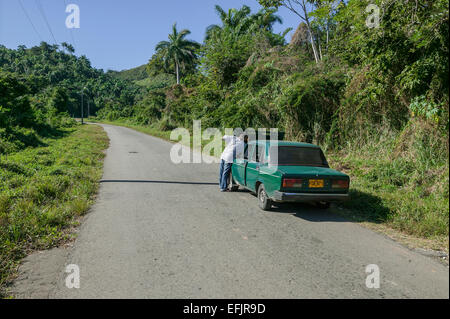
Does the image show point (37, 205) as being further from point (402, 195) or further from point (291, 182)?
point (402, 195)

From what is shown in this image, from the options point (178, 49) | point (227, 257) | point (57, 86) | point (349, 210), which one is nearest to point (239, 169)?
point (349, 210)

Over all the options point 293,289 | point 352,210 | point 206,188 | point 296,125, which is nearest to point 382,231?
point 352,210

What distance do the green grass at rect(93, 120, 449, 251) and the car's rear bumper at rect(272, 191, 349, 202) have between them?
0.54 metres

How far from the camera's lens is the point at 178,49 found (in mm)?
48656

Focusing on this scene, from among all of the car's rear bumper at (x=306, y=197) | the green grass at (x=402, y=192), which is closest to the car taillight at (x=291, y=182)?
the car's rear bumper at (x=306, y=197)

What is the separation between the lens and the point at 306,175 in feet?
19.8

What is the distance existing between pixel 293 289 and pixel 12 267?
347 centimetres

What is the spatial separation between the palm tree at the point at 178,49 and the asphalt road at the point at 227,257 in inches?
1784

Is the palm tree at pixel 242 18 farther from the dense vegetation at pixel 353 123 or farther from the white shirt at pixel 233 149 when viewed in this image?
the white shirt at pixel 233 149

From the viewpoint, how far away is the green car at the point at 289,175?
6.01 meters

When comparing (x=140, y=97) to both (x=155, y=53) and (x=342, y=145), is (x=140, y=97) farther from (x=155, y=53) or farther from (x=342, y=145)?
(x=342, y=145)

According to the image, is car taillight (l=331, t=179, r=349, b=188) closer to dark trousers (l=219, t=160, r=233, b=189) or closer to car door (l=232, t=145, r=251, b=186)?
car door (l=232, t=145, r=251, b=186)

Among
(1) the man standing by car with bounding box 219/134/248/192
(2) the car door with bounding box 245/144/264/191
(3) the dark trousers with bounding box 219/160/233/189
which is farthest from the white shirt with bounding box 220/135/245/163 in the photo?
(2) the car door with bounding box 245/144/264/191

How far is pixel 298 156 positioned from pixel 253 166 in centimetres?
105
